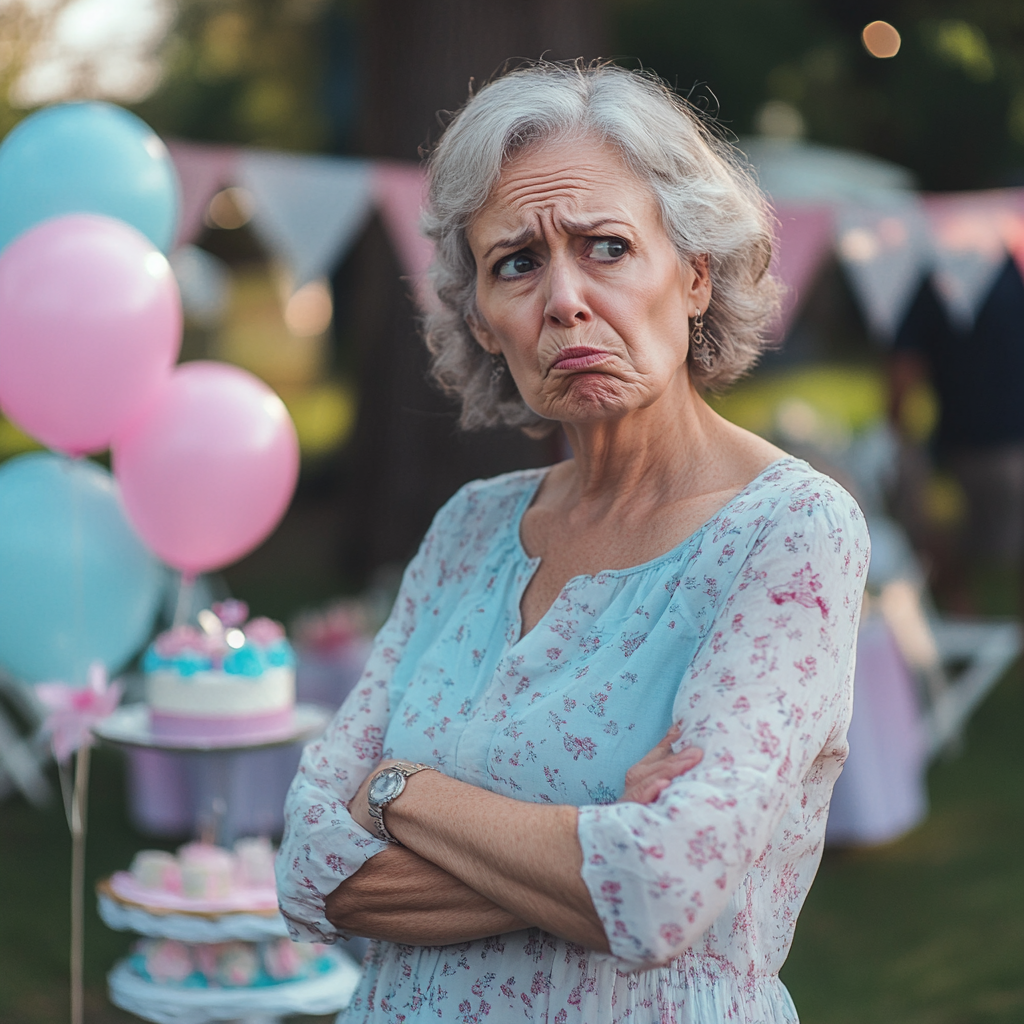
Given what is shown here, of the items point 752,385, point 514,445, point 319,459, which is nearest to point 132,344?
point 514,445

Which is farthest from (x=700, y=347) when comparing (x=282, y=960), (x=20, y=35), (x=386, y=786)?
(x=20, y=35)

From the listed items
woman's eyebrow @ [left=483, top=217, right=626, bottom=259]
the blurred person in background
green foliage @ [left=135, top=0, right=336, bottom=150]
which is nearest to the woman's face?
woman's eyebrow @ [left=483, top=217, right=626, bottom=259]

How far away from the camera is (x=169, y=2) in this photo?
1488cm

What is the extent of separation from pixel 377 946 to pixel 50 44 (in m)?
9.19

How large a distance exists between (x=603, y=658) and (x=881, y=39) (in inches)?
353

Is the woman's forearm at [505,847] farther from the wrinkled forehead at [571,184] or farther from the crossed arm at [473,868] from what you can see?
the wrinkled forehead at [571,184]

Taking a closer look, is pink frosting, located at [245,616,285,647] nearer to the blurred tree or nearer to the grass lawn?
the grass lawn

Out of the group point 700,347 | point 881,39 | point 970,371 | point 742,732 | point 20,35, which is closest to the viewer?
point 742,732

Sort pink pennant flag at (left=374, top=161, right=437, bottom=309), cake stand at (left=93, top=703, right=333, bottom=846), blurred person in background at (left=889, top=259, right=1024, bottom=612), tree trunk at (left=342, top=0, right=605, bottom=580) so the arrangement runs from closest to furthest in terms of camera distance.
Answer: cake stand at (left=93, top=703, right=333, bottom=846), pink pennant flag at (left=374, top=161, right=437, bottom=309), tree trunk at (left=342, top=0, right=605, bottom=580), blurred person in background at (left=889, top=259, right=1024, bottom=612)

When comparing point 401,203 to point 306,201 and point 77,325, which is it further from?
point 77,325

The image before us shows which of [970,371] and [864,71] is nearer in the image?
[970,371]

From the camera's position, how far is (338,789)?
5.78 ft

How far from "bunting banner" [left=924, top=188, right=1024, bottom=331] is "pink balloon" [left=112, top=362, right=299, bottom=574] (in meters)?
3.56

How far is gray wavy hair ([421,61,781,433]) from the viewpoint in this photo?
166 centimetres
